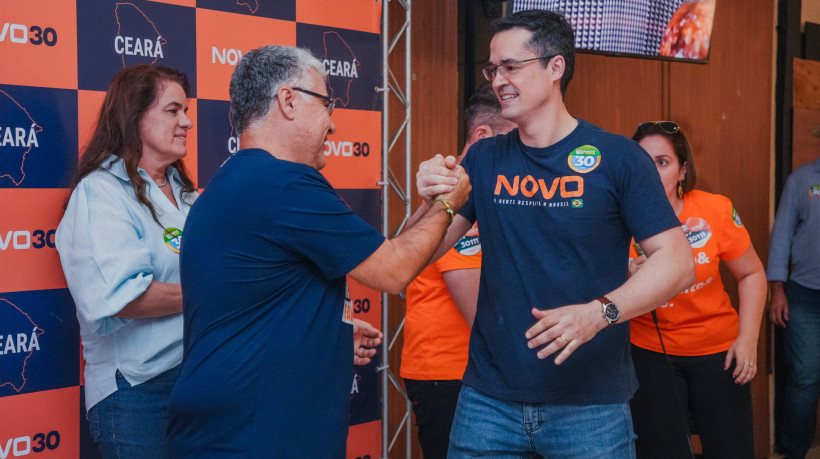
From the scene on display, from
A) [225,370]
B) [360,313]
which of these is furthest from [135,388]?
[360,313]

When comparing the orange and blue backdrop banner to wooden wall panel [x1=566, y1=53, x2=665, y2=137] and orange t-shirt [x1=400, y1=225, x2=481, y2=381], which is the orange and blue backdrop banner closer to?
orange t-shirt [x1=400, y1=225, x2=481, y2=381]

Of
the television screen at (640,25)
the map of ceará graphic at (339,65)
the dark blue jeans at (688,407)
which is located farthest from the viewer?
the map of ceará graphic at (339,65)

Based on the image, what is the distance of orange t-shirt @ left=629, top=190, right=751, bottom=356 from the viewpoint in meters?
2.70

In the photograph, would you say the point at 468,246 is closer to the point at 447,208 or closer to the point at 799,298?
the point at 447,208

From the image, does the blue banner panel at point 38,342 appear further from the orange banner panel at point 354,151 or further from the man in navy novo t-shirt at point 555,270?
the man in navy novo t-shirt at point 555,270

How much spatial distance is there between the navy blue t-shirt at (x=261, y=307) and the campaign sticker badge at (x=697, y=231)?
168 cm

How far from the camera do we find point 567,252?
183cm

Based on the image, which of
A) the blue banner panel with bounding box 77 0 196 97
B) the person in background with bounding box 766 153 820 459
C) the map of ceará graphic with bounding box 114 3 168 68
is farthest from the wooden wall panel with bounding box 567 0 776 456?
the map of ceará graphic with bounding box 114 3 168 68

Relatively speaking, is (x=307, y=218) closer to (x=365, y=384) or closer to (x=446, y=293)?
(x=446, y=293)

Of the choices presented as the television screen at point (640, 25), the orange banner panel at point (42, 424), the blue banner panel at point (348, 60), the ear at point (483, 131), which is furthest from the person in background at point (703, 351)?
the orange banner panel at point (42, 424)

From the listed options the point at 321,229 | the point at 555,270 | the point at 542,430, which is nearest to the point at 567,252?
the point at 555,270

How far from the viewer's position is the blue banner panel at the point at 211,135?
9.21ft

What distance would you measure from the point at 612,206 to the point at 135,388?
1.40 m

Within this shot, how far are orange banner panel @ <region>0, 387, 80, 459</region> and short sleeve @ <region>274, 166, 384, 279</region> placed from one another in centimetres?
141
